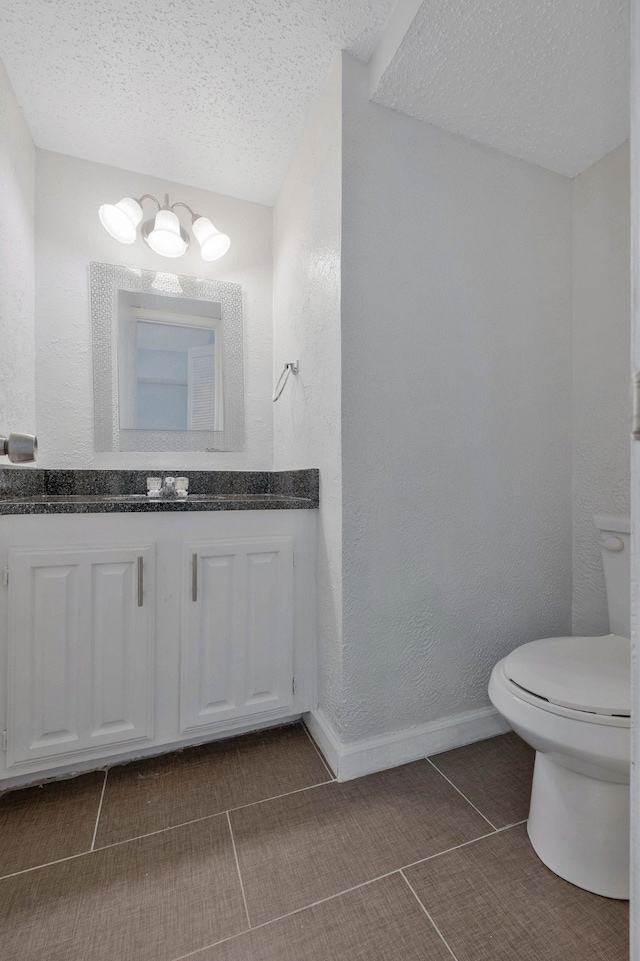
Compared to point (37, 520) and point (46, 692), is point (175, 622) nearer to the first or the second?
point (46, 692)

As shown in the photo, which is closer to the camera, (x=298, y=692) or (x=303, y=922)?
(x=303, y=922)

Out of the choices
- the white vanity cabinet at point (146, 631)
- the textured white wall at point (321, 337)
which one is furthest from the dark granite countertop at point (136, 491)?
the textured white wall at point (321, 337)

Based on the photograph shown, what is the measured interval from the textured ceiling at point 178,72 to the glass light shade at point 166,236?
8.7 inches

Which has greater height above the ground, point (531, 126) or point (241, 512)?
point (531, 126)

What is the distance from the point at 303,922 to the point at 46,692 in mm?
874

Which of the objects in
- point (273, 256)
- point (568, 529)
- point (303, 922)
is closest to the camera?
point (303, 922)

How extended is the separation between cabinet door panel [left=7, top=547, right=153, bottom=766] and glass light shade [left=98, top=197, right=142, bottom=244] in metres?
1.27

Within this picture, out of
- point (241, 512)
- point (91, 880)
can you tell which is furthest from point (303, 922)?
point (241, 512)

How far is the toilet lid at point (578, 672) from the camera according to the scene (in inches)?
39.2

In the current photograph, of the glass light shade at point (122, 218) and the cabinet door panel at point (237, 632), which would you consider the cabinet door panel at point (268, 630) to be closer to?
the cabinet door panel at point (237, 632)

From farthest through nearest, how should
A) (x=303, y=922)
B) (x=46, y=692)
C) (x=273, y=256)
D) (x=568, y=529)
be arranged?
(x=273, y=256) → (x=568, y=529) → (x=46, y=692) → (x=303, y=922)

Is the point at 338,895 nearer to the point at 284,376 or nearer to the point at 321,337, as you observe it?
the point at 321,337

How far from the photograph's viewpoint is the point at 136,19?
1315 millimetres

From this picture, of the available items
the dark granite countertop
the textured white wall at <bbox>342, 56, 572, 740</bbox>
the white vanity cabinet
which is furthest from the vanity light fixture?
the white vanity cabinet
